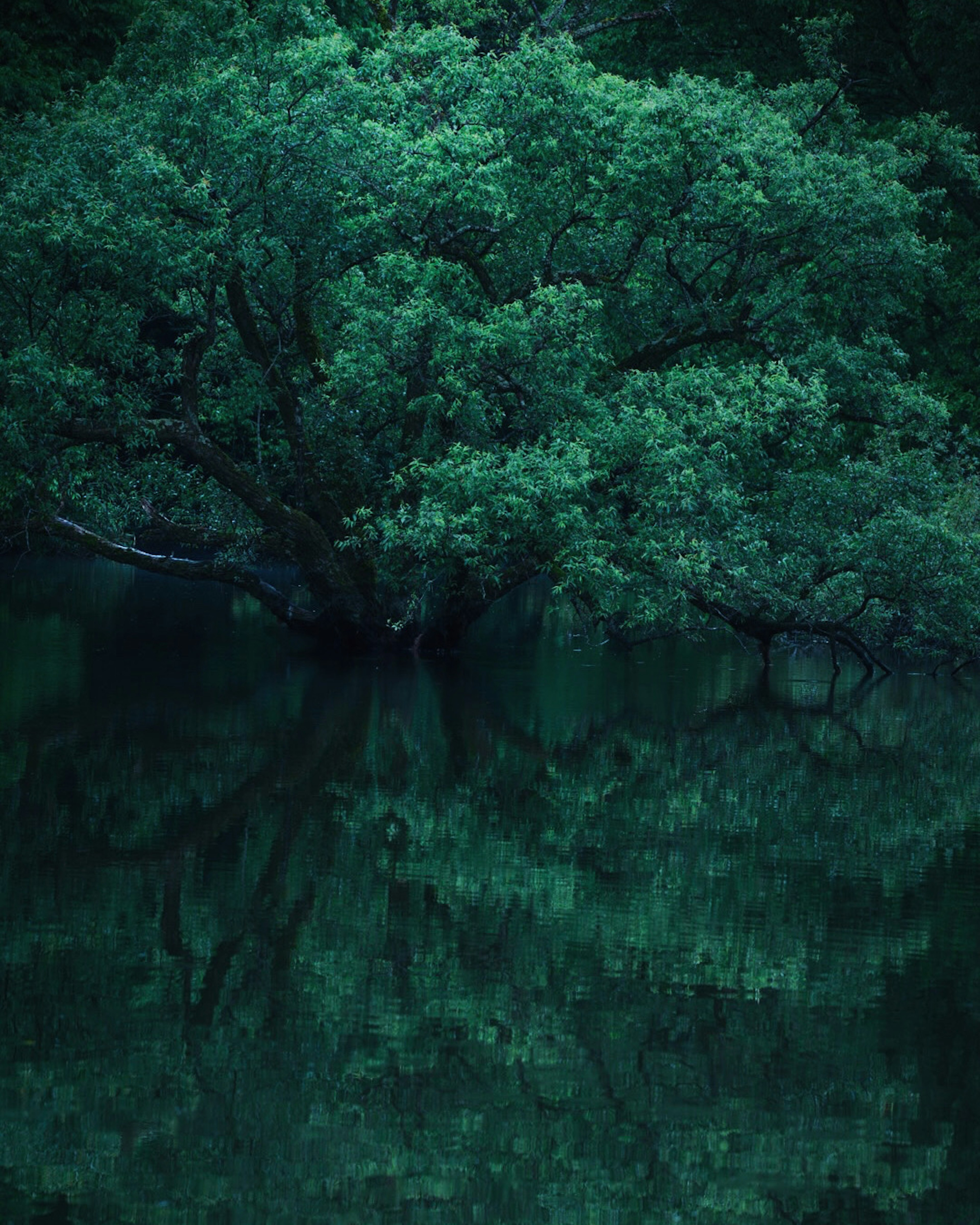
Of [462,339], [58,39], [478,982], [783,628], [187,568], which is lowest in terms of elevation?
[478,982]

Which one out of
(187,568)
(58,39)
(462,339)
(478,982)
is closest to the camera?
(478,982)

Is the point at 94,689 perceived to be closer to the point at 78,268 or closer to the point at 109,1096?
the point at 78,268

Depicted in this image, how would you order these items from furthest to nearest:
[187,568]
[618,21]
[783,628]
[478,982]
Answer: [618,21] → [783,628] → [187,568] → [478,982]

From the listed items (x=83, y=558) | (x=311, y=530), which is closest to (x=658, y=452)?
(x=311, y=530)

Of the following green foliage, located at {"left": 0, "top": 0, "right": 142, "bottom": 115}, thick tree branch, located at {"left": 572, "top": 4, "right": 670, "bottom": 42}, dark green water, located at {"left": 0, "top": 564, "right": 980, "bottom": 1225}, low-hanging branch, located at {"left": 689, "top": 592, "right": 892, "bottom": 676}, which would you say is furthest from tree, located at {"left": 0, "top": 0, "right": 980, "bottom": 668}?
green foliage, located at {"left": 0, "top": 0, "right": 142, "bottom": 115}

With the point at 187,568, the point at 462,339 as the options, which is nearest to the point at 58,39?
the point at 187,568

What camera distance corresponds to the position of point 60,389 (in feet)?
64.7

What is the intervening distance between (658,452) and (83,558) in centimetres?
3417

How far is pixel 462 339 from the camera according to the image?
2056cm

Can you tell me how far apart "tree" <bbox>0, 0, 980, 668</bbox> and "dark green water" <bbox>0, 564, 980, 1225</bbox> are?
6.47m

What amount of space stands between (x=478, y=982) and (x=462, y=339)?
14747 mm

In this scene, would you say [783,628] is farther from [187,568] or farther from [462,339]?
[187,568]

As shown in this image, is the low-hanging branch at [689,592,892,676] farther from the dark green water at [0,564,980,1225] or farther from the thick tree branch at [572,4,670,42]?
the thick tree branch at [572,4,670,42]

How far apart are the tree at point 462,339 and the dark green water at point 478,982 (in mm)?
6468
